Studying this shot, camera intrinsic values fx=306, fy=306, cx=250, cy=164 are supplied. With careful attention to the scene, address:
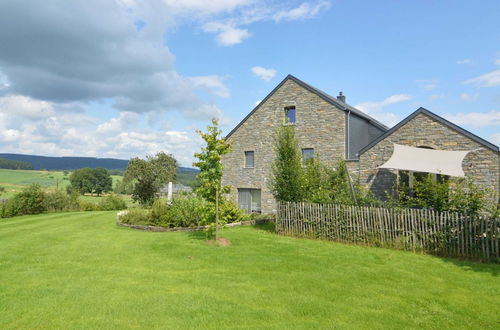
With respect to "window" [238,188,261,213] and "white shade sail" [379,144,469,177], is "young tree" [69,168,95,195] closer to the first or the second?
"window" [238,188,261,213]

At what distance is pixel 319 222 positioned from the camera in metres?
13.1

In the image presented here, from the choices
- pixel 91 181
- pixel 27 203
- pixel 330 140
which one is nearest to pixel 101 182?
pixel 91 181

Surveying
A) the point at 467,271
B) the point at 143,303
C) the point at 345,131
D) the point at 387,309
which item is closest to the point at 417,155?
the point at 345,131

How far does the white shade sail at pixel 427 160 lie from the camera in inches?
562

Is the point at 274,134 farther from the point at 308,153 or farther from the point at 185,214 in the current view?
the point at 185,214

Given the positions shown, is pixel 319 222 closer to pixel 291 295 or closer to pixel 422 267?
pixel 422 267

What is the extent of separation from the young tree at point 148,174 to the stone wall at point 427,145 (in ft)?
75.0

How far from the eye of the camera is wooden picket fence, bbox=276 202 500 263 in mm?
9773

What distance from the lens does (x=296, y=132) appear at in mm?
22234

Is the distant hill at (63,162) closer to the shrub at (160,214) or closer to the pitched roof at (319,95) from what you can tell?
the pitched roof at (319,95)

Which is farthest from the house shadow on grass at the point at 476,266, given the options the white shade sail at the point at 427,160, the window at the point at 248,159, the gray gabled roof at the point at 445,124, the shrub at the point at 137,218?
the window at the point at 248,159

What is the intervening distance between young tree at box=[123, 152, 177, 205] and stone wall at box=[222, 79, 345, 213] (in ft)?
38.0

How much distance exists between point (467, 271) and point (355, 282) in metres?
3.75

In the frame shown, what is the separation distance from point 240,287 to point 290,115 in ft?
57.8
